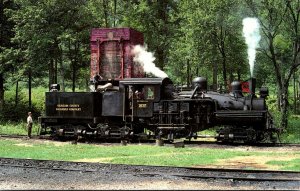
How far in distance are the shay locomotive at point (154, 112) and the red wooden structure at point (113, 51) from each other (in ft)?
17.6

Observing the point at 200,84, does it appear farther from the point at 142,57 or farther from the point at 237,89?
the point at 142,57

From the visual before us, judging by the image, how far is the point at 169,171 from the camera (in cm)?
1270

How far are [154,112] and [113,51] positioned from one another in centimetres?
916

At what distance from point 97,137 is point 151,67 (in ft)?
22.7

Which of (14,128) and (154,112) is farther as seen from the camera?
(14,128)

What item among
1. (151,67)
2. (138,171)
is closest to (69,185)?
(138,171)

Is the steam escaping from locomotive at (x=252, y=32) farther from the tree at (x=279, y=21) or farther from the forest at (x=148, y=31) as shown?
the tree at (x=279, y=21)

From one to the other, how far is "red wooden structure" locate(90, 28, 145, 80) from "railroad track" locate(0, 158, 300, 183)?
15765 millimetres

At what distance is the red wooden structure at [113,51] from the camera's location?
1164 inches

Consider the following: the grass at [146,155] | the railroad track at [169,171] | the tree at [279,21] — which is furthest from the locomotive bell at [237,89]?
the railroad track at [169,171]

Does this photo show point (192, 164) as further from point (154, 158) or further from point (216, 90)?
point (216, 90)

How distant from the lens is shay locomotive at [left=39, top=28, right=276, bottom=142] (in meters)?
20.9

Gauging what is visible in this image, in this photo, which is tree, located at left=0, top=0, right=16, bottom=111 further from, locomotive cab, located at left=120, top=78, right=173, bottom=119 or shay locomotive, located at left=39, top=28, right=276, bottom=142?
locomotive cab, located at left=120, top=78, right=173, bottom=119

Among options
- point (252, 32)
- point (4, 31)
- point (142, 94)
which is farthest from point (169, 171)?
point (4, 31)
